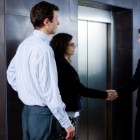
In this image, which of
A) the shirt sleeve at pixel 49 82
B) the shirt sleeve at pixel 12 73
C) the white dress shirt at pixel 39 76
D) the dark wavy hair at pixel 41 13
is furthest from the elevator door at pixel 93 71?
the shirt sleeve at pixel 49 82

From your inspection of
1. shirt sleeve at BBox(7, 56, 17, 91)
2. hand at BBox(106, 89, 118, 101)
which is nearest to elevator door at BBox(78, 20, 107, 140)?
hand at BBox(106, 89, 118, 101)

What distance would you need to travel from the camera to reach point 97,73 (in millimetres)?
4766

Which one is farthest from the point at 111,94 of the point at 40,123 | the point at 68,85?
the point at 40,123

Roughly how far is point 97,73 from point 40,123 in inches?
93.9

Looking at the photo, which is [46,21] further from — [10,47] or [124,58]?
[124,58]

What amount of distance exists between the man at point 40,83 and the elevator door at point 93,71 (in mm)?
1861

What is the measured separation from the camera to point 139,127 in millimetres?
3707

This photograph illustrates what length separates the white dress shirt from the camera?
2.41m

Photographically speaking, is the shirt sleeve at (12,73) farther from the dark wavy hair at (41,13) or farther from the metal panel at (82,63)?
the metal panel at (82,63)

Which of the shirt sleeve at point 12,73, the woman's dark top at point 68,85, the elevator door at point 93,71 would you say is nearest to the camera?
the shirt sleeve at point 12,73

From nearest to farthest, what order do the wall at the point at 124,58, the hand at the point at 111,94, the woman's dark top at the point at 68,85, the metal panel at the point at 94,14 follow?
1. the woman's dark top at the point at 68,85
2. the hand at the point at 111,94
3. the metal panel at the point at 94,14
4. the wall at the point at 124,58

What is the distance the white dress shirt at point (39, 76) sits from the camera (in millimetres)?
2408

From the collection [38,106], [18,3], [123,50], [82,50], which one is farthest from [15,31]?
[123,50]

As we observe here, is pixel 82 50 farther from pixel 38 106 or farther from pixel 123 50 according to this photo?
pixel 38 106
